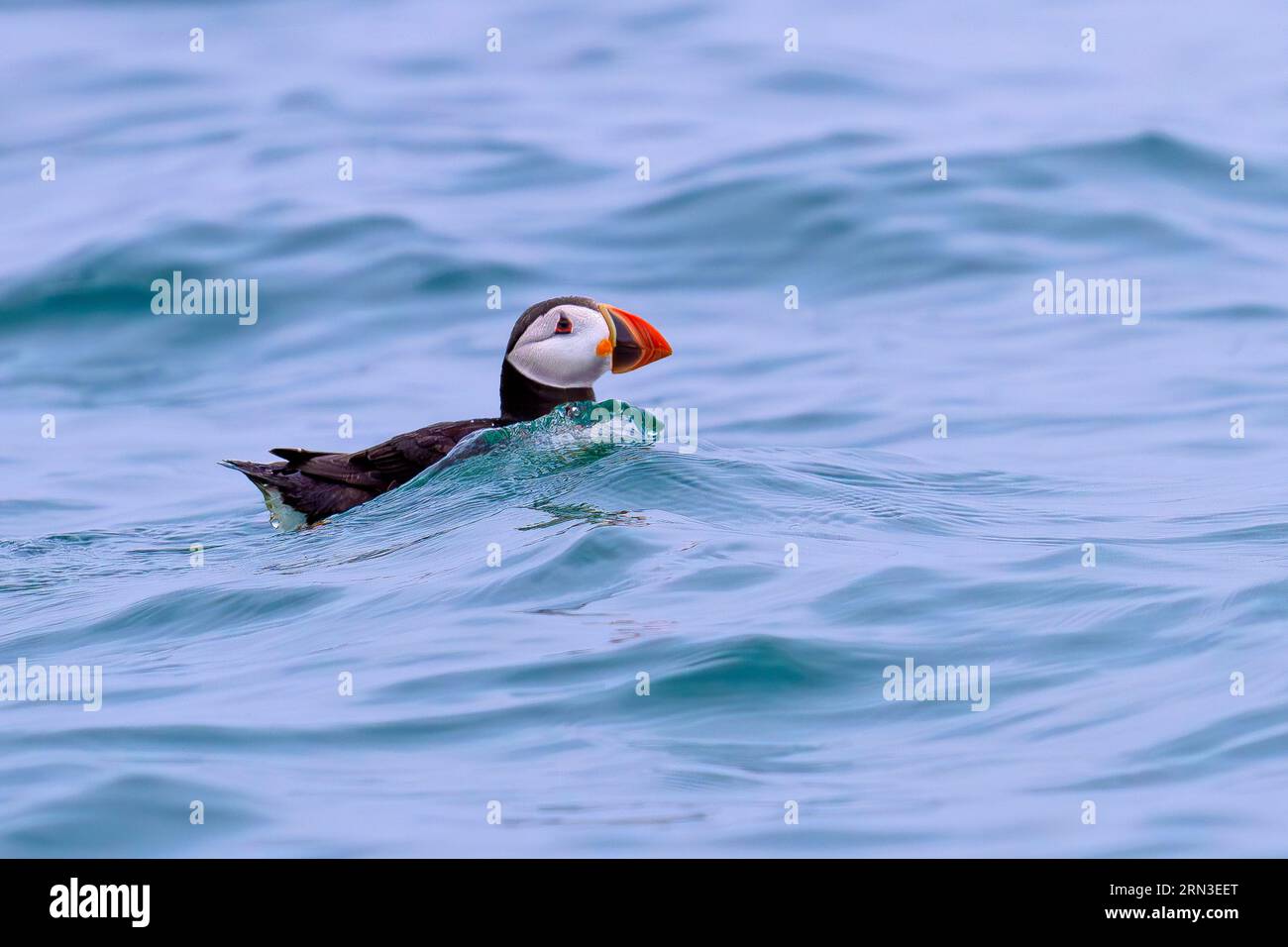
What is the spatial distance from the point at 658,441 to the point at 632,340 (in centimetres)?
66

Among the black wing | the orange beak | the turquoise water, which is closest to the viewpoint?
the turquoise water

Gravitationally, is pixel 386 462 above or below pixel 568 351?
below

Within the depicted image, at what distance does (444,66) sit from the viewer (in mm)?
20969

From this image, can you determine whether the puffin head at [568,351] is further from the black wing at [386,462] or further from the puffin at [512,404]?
the black wing at [386,462]

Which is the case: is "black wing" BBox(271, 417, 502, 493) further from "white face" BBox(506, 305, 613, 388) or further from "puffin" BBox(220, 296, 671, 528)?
"white face" BBox(506, 305, 613, 388)

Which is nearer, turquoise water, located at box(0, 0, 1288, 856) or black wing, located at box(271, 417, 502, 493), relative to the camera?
turquoise water, located at box(0, 0, 1288, 856)

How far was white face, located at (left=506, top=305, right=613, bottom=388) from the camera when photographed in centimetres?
858

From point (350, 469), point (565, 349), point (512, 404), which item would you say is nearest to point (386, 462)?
point (350, 469)

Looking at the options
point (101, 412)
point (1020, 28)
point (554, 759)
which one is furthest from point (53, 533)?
point (1020, 28)

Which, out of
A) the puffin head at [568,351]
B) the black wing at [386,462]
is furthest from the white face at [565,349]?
the black wing at [386,462]

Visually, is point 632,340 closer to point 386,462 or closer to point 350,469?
point 386,462

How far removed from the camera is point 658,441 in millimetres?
9000

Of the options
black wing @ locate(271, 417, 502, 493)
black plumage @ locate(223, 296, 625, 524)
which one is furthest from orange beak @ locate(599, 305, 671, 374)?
black wing @ locate(271, 417, 502, 493)

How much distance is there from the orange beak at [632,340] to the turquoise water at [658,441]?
0.45 m
